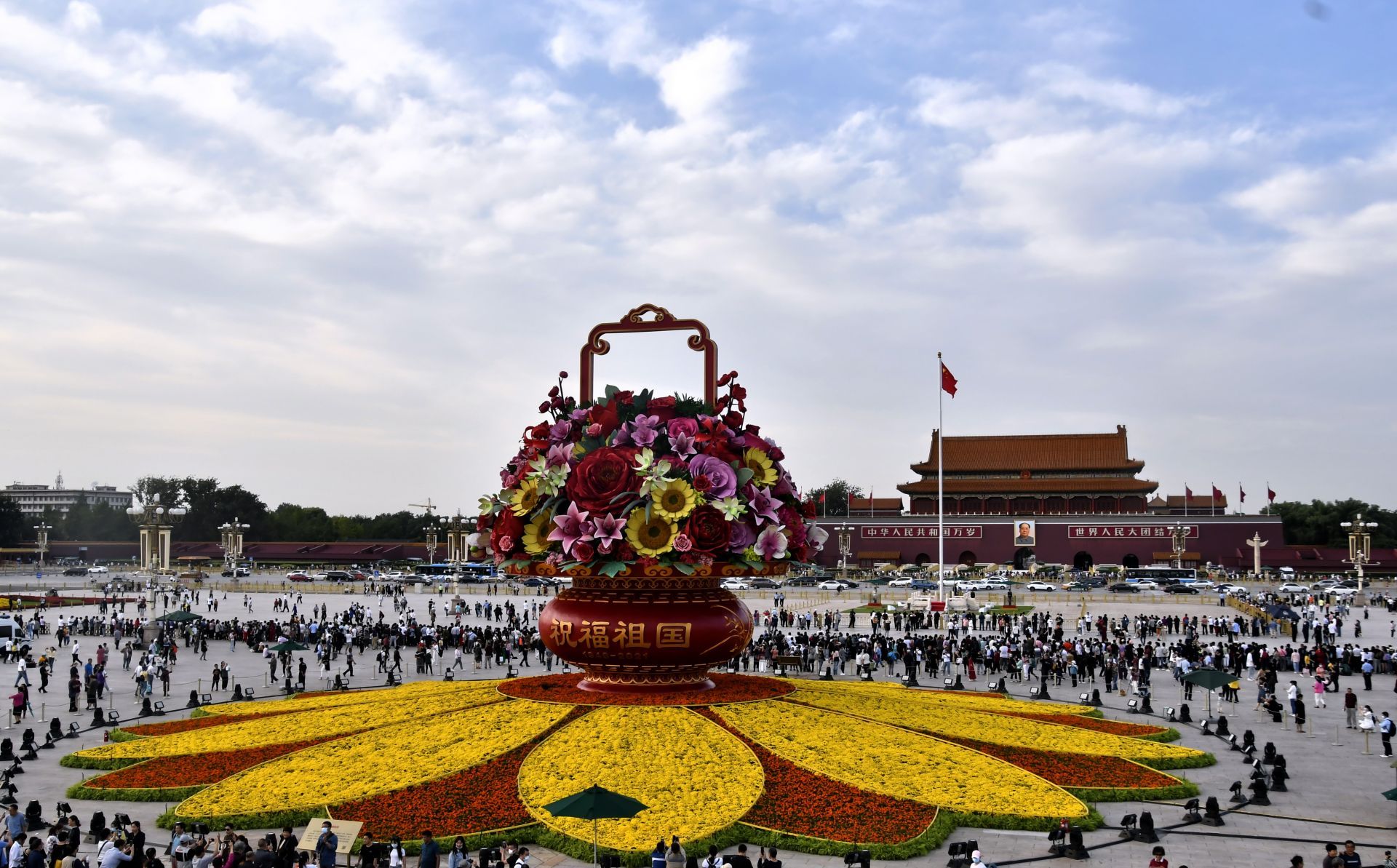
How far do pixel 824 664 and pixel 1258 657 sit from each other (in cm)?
1367

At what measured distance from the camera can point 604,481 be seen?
1602cm

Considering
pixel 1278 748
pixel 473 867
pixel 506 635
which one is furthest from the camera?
pixel 506 635

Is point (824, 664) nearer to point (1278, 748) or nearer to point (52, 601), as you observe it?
point (1278, 748)

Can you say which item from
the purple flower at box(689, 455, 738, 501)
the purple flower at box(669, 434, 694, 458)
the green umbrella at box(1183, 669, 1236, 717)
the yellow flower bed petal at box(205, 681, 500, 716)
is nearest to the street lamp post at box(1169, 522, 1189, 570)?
the green umbrella at box(1183, 669, 1236, 717)

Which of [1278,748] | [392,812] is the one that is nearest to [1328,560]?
[1278,748]

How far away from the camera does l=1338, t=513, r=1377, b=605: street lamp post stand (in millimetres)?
64269

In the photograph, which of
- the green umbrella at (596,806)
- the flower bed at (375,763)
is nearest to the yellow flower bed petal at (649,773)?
the flower bed at (375,763)

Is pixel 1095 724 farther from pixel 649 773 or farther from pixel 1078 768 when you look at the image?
pixel 649 773

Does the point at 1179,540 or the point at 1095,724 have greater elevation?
the point at 1179,540

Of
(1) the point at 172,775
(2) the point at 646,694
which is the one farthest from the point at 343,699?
(2) the point at 646,694

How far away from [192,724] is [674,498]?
10528 mm

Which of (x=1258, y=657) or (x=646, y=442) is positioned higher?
(x=646, y=442)

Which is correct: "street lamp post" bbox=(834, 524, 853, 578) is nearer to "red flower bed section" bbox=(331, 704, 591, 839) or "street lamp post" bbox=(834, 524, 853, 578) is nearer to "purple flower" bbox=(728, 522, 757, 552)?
"purple flower" bbox=(728, 522, 757, 552)

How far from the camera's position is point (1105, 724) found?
1977 cm
